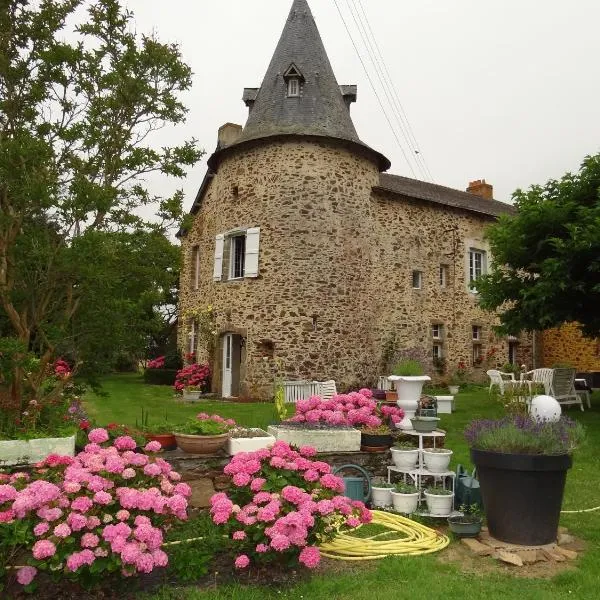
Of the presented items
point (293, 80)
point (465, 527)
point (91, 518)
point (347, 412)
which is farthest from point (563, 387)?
point (91, 518)

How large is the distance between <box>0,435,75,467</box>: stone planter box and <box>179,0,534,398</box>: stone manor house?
33.8ft

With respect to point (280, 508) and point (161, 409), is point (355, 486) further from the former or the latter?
point (161, 409)

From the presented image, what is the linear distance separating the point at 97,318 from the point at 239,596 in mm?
3137

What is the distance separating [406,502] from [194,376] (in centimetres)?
1206

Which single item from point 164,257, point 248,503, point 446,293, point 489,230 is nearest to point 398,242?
point 446,293

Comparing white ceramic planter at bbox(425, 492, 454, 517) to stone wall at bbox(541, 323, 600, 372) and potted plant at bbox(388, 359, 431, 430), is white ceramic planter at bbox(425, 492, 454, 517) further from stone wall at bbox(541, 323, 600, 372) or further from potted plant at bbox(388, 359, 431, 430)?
stone wall at bbox(541, 323, 600, 372)

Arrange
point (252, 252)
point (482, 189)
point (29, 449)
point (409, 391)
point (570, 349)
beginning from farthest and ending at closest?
1. point (482, 189)
2. point (570, 349)
3. point (252, 252)
4. point (409, 391)
5. point (29, 449)

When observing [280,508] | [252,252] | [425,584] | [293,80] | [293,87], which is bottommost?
[425,584]

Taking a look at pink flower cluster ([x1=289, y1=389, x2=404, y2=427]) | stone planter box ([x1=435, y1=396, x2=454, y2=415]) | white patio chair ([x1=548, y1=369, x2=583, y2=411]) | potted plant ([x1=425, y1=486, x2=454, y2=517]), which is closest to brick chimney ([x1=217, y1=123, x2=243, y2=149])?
stone planter box ([x1=435, y1=396, x2=454, y2=415])

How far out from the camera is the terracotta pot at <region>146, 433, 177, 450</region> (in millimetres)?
5105

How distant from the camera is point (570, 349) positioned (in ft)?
71.5

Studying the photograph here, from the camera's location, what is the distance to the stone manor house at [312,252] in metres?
15.1

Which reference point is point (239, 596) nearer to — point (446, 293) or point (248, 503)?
point (248, 503)

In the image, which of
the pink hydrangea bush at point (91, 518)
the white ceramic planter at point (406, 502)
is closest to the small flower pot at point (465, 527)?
the white ceramic planter at point (406, 502)
